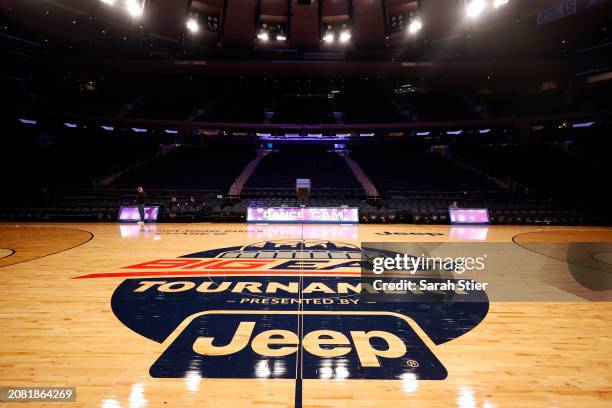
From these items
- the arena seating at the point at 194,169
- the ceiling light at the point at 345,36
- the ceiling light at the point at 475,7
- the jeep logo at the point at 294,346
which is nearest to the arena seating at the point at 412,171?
the ceiling light at the point at 345,36

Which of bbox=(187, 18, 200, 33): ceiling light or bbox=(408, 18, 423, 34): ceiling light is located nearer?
bbox=(408, 18, 423, 34): ceiling light

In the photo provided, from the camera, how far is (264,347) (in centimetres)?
327

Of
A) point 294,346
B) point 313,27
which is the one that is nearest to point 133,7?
point 313,27

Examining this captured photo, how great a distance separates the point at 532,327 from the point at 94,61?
80.5ft

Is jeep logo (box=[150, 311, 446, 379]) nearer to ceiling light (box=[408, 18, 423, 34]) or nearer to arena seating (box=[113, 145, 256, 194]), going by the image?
arena seating (box=[113, 145, 256, 194])

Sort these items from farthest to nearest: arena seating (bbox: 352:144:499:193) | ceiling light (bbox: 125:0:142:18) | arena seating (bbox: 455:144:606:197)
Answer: arena seating (bbox: 352:144:499:193)
arena seating (bbox: 455:144:606:197)
ceiling light (bbox: 125:0:142:18)

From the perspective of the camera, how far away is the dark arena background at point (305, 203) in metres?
2.98

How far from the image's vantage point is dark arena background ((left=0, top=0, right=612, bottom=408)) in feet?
9.77

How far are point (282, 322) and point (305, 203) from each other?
37.7 feet

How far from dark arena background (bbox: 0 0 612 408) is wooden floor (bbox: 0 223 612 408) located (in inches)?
1.1

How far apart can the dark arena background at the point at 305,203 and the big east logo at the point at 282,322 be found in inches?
1.4

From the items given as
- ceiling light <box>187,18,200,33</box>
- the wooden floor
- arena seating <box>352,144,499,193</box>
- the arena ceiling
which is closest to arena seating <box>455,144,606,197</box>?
arena seating <box>352,144,499,193</box>

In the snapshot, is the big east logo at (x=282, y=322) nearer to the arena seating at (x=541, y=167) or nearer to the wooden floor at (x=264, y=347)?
the wooden floor at (x=264, y=347)

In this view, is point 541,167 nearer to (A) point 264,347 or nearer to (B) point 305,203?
(B) point 305,203
